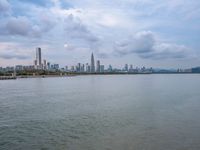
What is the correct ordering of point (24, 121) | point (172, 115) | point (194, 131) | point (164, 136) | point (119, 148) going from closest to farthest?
point (119, 148) → point (164, 136) → point (194, 131) → point (24, 121) → point (172, 115)

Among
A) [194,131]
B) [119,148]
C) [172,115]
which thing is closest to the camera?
[119,148]

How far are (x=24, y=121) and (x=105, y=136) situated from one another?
9700mm

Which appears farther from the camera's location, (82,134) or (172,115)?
(172,115)

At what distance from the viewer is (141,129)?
2170 cm

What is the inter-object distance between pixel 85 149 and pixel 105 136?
10.6ft

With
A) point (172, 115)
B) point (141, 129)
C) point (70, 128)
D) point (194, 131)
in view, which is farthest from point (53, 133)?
point (172, 115)

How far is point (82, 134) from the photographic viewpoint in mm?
20047

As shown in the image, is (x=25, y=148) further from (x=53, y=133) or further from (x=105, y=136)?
(x=105, y=136)

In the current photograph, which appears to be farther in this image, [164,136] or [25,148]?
[164,136]

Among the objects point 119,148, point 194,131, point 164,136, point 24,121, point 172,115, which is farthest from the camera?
point 172,115

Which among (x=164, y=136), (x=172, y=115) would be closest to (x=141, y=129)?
(x=164, y=136)

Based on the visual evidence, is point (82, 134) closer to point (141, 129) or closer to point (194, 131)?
point (141, 129)

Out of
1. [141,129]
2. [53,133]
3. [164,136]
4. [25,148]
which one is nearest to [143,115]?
[141,129]

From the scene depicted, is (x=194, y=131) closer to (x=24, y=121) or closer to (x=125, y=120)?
(x=125, y=120)
